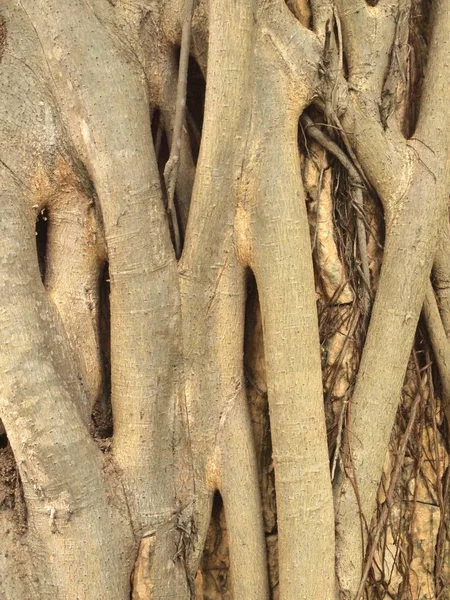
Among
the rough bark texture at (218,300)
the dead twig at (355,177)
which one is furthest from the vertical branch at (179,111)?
the dead twig at (355,177)

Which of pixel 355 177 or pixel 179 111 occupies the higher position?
pixel 179 111

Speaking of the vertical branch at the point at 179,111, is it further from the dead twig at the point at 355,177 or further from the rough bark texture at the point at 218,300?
the dead twig at the point at 355,177

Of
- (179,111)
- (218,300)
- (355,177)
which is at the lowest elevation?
(218,300)

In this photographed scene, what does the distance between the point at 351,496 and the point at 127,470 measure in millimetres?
688

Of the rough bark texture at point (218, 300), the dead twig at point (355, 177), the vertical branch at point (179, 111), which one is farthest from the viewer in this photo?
the dead twig at point (355, 177)

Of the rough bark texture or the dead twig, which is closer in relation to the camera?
the rough bark texture

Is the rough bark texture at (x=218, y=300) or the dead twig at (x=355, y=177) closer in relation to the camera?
the rough bark texture at (x=218, y=300)

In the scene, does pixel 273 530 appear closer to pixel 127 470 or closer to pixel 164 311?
pixel 127 470

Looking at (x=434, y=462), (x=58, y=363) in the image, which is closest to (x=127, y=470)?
(x=58, y=363)

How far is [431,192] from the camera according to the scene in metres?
2.19

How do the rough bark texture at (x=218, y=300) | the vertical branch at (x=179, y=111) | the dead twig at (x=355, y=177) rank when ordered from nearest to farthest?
the rough bark texture at (x=218, y=300)
the vertical branch at (x=179, y=111)
the dead twig at (x=355, y=177)

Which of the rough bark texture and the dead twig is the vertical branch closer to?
the rough bark texture

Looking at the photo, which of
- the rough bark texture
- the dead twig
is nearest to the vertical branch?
the rough bark texture

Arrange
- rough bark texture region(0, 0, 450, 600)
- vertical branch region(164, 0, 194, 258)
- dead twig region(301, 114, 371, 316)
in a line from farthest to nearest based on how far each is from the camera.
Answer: dead twig region(301, 114, 371, 316) → vertical branch region(164, 0, 194, 258) → rough bark texture region(0, 0, 450, 600)
